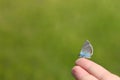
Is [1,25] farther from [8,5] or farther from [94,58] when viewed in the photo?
[94,58]

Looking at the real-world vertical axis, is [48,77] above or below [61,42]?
below

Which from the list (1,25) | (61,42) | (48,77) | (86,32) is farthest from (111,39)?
(1,25)

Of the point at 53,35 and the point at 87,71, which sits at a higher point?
the point at 53,35

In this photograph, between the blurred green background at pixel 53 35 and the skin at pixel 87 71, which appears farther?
the blurred green background at pixel 53 35

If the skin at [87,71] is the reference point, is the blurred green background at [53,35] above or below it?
above

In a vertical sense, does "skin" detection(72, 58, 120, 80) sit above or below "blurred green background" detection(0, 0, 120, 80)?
below

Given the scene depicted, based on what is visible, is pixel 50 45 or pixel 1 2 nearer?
pixel 50 45

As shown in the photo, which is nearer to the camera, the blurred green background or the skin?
the skin

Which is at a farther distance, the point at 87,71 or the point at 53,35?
the point at 53,35
